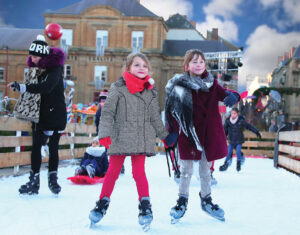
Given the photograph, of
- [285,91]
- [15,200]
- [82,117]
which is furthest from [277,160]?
[285,91]

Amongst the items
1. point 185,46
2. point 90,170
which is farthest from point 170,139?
point 185,46

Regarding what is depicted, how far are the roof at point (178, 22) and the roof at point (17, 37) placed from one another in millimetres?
13612

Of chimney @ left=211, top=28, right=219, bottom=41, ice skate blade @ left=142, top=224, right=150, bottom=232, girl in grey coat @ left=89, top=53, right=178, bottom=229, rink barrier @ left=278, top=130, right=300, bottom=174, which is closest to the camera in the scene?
ice skate blade @ left=142, top=224, right=150, bottom=232

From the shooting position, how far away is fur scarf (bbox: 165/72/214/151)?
354 cm

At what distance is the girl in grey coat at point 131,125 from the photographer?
3229mm

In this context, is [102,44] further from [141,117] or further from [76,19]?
[141,117]

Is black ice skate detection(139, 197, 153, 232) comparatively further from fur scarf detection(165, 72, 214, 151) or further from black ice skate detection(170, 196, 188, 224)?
fur scarf detection(165, 72, 214, 151)

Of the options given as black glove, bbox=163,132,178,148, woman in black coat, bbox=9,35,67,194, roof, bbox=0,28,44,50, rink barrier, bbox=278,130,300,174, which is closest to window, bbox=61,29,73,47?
roof, bbox=0,28,44,50

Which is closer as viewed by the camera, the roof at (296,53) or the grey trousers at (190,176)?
the grey trousers at (190,176)

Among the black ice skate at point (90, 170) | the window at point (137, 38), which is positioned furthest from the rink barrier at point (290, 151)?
the window at point (137, 38)

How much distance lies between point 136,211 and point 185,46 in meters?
33.7

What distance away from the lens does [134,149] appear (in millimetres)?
3234

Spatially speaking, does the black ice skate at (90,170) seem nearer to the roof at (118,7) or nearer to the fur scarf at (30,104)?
the fur scarf at (30,104)

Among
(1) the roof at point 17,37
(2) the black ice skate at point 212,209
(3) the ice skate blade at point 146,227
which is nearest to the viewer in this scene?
(3) the ice skate blade at point 146,227
